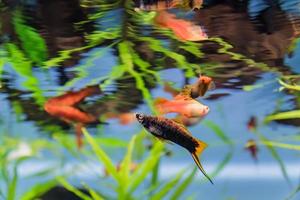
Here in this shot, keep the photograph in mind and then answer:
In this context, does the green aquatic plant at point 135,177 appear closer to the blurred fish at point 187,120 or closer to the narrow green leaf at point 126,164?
the narrow green leaf at point 126,164

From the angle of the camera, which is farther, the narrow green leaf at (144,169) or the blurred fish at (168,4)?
the narrow green leaf at (144,169)

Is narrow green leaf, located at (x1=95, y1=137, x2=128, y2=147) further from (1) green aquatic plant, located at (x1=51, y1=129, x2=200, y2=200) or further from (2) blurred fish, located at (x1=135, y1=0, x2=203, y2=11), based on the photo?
(2) blurred fish, located at (x1=135, y1=0, x2=203, y2=11)

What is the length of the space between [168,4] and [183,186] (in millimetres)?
627

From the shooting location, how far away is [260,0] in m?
1.18

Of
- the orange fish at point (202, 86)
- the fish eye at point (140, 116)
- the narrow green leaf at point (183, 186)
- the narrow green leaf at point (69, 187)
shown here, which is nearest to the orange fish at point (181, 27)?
the orange fish at point (202, 86)

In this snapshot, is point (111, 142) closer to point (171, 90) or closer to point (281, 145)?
point (171, 90)

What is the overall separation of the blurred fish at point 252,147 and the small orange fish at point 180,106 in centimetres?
23

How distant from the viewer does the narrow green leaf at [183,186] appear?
1524 mm

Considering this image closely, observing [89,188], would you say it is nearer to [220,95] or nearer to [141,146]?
[141,146]

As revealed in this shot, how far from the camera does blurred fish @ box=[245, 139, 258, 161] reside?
1.55 metres

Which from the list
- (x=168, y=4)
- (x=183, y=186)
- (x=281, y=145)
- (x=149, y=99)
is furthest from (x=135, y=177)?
(x=168, y=4)

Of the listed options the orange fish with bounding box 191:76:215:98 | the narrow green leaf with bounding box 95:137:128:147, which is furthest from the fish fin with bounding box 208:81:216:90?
the narrow green leaf with bounding box 95:137:128:147

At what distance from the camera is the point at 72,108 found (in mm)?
1482

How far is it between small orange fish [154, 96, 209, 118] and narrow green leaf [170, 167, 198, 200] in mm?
207
